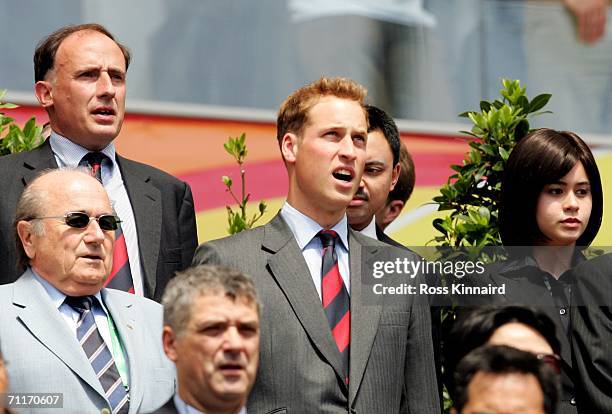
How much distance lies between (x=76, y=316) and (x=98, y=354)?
0.61 feet

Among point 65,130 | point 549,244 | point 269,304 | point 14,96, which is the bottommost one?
point 269,304

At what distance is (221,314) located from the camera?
491 cm

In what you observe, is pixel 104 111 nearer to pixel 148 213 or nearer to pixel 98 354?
pixel 148 213

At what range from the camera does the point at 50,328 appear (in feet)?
18.2

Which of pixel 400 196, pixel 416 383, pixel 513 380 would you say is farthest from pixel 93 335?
pixel 400 196

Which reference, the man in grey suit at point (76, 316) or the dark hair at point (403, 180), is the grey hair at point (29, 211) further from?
the dark hair at point (403, 180)

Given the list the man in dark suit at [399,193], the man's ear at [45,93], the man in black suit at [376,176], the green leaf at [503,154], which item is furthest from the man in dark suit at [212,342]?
the man in dark suit at [399,193]

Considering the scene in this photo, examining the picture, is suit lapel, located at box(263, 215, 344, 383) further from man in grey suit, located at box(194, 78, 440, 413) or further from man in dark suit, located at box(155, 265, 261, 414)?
man in dark suit, located at box(155, 265, 261, 414)

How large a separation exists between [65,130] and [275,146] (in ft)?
11.8

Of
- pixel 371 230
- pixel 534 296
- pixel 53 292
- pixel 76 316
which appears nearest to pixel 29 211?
pixel 53 292

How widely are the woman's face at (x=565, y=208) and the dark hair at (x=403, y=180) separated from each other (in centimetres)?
153

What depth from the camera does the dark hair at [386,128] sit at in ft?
23.7

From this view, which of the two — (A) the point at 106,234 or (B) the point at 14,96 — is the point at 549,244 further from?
(B) the point at 14,96

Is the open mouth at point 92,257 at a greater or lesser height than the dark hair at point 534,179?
lesser
